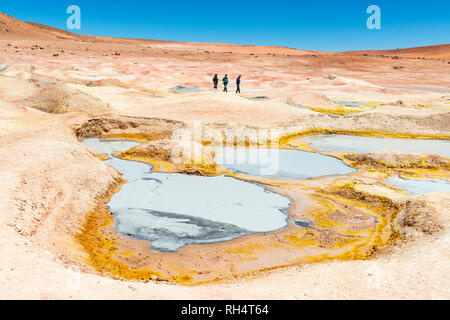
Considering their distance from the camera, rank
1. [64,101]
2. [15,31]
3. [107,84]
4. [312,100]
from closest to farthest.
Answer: [64,101]
[312,100]
[107,84]
[15,31]

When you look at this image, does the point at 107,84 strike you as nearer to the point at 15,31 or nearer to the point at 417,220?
the point at 417,220

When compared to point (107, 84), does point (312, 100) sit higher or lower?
lower

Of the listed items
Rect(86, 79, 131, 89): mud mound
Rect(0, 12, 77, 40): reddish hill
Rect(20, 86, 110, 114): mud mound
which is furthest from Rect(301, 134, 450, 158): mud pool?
Rect(0, 12, 77, 40): reddish hill

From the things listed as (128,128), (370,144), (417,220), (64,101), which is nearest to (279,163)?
(370,144)

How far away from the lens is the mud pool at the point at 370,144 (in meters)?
12.8

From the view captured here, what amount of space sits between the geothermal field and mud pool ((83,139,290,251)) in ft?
0.12

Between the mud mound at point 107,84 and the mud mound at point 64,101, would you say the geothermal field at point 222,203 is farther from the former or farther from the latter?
the mud mound at point 107,84

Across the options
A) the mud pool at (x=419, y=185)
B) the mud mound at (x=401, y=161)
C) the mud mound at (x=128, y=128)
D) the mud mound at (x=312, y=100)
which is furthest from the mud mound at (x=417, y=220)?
the mud mound at (x=312, y=100)

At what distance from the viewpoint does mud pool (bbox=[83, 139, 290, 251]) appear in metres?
6.33

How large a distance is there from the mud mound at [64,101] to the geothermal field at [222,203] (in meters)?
0.09

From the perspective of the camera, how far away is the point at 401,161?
1068 cm

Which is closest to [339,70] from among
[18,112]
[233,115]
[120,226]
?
[233,115]

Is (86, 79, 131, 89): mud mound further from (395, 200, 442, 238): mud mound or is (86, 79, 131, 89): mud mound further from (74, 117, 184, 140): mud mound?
(395, 200, 442, 238): mud mound

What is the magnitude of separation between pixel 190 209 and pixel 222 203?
0.73 metres
